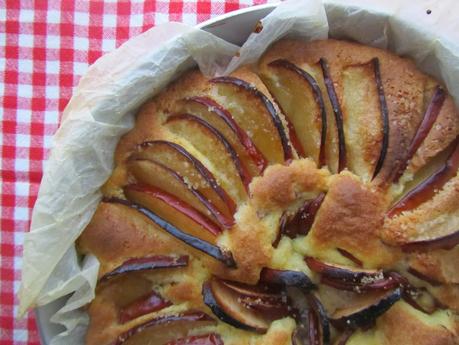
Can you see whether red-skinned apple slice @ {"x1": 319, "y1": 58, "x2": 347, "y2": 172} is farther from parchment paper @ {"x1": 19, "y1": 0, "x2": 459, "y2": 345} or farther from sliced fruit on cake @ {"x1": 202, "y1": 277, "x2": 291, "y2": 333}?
sliced fruit on cake @ {"x1": 202, "y1": 277, "x2": 291, "y2": 333}

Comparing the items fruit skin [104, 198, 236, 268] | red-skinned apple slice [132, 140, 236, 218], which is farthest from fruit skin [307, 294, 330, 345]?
red-skinned apple slice [132, 140, 236, 218]

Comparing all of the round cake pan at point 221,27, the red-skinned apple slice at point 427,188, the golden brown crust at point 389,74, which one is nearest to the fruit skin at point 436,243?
the red-skinned apple slice at point 427,188

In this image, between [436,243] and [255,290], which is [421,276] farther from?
[255,290]

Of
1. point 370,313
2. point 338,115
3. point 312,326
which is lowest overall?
point 312,326

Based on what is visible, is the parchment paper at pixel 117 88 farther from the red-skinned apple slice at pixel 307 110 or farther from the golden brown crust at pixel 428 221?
the golden brown crust at pixel 428 221

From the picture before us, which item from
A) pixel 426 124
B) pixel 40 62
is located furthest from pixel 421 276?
pixel 40 62

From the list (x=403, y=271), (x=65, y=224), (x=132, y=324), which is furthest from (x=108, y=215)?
(x=403, y=271)

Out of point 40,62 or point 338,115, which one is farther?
point 40,62
